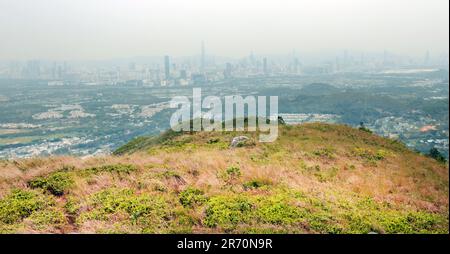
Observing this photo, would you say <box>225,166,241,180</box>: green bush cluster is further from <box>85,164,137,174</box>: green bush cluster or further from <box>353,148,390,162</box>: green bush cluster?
<box>353,148,390,162</box>: green bush cluster

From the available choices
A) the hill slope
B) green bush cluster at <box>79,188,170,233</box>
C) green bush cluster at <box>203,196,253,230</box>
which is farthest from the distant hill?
green bush cluster at <box>79,188,170,233</box>

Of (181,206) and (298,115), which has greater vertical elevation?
(181,206)

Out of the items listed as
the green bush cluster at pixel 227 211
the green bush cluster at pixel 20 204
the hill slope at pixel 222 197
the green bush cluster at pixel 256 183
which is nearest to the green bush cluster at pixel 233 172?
the hill slope at pixel 222 197

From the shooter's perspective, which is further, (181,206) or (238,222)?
(181,206)

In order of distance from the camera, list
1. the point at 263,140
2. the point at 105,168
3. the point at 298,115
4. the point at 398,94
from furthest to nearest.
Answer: the point at 398,94 → the point at 298,115 → the point at 263,140 → the point at 105,168
